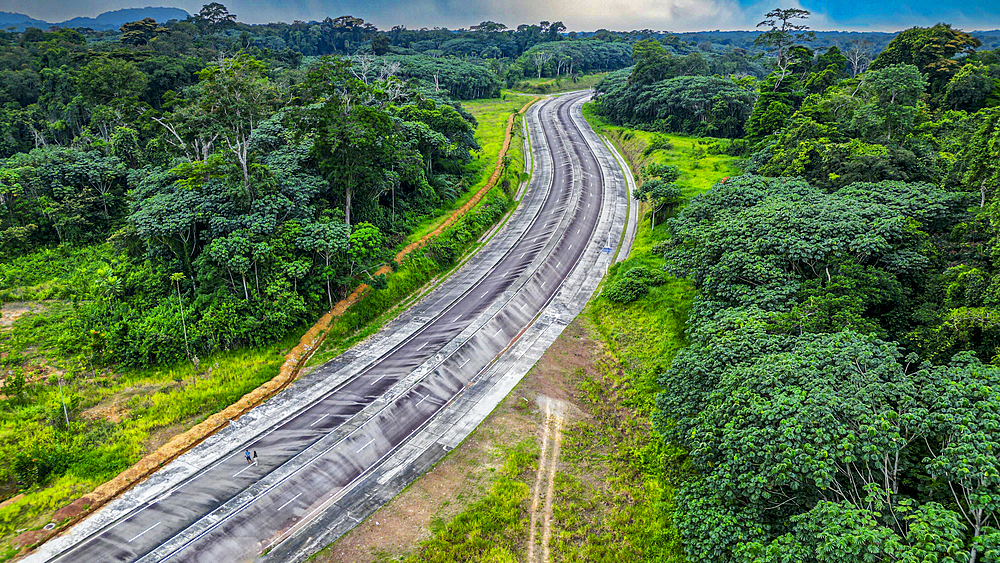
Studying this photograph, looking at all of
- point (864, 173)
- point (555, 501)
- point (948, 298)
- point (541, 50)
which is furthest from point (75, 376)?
point (541, 50)

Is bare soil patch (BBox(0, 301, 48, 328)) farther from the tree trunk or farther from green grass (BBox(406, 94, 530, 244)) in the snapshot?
green grass (BBox(406, 94, 530, 244))

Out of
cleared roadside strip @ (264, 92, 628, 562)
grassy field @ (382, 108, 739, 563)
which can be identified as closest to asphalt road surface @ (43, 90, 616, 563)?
cleared roadside strip @ (264, 92, 628, 562)

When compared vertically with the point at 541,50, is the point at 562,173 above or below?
below

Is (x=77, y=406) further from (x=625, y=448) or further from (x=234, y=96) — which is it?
(x=625, y=448)

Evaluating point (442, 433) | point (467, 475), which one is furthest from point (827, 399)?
point (442, 433)

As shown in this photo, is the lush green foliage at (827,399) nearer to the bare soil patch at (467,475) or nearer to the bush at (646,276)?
the bare soil patch at (467,475)

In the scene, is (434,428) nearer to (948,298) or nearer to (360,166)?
(360,166)
